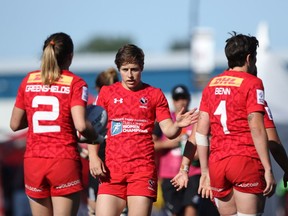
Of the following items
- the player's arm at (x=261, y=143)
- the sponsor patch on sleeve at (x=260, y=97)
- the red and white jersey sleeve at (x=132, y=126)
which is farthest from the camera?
the red and white jersey sleeve at (x=132, y=126)

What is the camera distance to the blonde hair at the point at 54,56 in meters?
9.37

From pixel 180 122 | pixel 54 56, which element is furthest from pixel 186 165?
pixel 54 56

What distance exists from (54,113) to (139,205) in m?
1.21

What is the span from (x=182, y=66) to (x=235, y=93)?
35.6 m

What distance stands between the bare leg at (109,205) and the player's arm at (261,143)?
1.55 metres

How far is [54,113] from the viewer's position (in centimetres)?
935

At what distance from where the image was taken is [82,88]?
9391 mm

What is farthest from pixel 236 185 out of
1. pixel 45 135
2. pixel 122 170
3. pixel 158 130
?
pixel 158 130

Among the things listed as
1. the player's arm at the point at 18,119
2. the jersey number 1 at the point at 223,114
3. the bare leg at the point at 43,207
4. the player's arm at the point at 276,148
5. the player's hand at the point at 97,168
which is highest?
the jersey number 1 at the point at 223,114

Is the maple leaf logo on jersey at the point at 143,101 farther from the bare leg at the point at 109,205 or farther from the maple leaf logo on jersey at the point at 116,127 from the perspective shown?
the bare leg at the point at 109,205

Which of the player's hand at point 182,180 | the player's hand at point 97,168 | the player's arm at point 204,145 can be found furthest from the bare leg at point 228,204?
the player's hand at point 97,168

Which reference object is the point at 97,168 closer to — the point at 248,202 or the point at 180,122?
the point at 180,122

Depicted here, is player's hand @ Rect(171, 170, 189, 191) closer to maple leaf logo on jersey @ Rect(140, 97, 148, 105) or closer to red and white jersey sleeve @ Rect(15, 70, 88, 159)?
maple leaf logo on jersey @ Rect(140, 97, 148, 105)

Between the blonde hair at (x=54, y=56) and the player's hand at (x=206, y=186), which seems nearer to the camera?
the blonde hair at (x=54, y=56)
